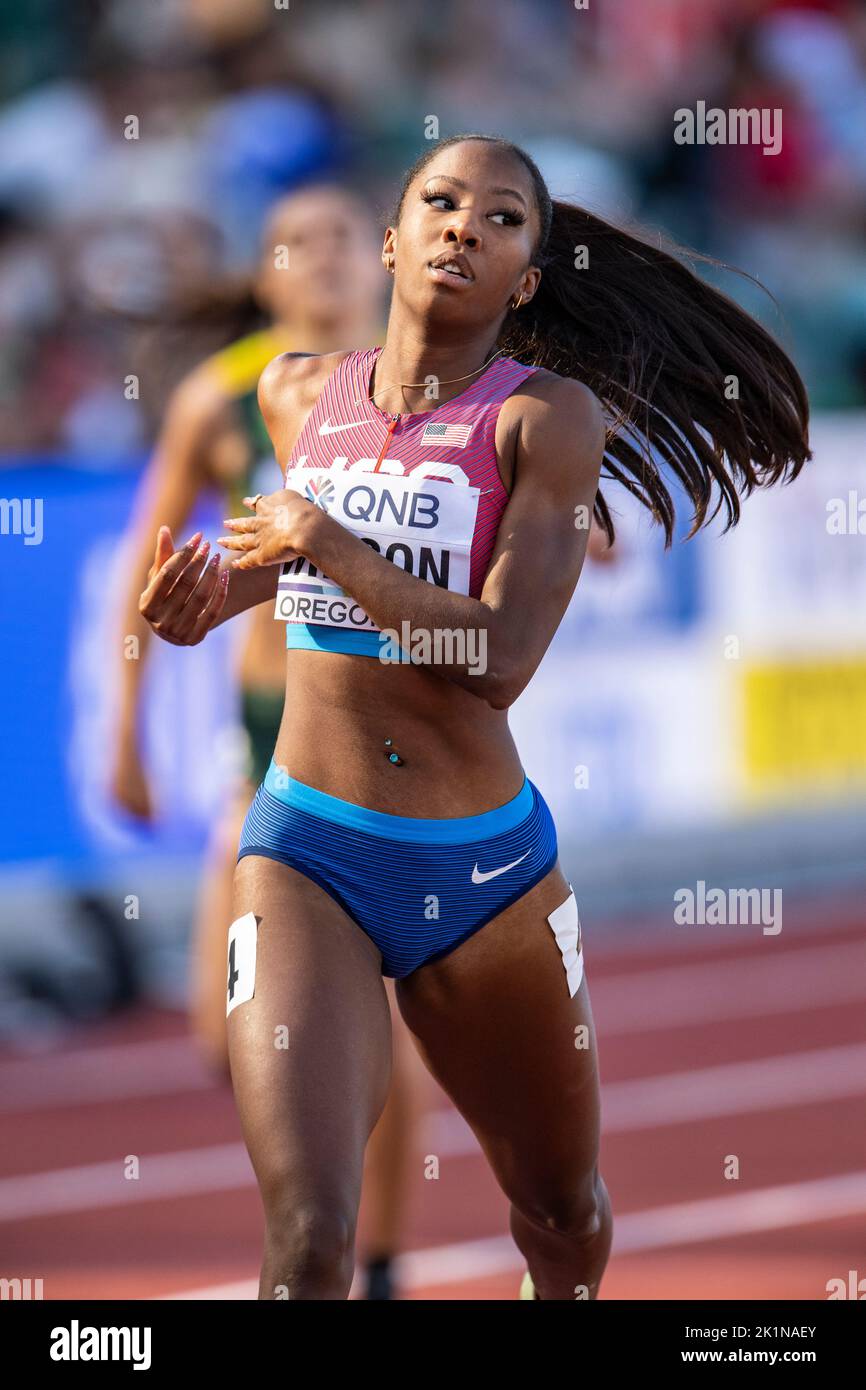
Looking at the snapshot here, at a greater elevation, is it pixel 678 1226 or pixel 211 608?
pixel 211 608

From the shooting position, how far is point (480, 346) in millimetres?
3148

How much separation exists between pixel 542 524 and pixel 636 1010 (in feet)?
19.4

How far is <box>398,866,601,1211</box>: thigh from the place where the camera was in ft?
10.2

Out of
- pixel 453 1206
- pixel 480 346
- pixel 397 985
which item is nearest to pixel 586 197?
pixel 480 346

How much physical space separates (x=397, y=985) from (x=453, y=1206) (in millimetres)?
2993

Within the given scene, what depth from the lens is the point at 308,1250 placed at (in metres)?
2.68

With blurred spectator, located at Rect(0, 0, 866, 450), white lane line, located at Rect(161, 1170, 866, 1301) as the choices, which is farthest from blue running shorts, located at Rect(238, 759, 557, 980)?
blurred spectator, located at Rect(0, 0, 866, 450)

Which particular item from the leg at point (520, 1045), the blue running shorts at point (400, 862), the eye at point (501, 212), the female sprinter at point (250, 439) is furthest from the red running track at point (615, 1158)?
the eye at point (501, 212)

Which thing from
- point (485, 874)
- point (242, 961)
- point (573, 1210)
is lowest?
point (573, 1210)

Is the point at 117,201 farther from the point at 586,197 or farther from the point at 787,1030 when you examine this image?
the point at 586,197

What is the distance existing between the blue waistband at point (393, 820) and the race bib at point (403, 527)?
0.91 feet

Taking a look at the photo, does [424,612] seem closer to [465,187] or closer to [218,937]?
[465,187]

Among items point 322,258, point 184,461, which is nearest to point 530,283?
point 322,258

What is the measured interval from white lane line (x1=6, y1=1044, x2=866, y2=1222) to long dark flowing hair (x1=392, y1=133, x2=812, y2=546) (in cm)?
310
